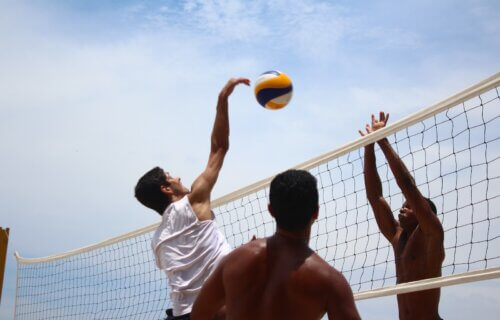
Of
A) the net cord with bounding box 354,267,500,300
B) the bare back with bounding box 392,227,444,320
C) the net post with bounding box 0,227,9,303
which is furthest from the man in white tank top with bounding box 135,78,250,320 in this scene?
the net post with bounding box 0,227,9,303

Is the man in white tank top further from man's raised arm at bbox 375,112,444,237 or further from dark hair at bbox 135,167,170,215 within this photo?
man's raised arm at bbox 375,112,444,237

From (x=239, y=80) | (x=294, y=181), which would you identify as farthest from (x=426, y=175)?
(x=294, y=181)

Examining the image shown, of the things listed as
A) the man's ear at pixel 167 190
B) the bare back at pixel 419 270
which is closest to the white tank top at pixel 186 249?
the man's ear at pixel 167 190

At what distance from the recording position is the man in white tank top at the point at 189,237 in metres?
4.35

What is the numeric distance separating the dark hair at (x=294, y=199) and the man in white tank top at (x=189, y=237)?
1.52 metres

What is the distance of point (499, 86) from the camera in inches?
214

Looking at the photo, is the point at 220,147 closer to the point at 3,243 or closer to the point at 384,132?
the point at 384,132

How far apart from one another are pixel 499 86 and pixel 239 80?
2133mm

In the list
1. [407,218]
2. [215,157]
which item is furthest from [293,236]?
[407,218]

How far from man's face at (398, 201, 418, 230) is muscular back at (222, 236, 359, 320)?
119 inches

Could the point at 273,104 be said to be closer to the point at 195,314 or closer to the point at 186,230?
the point at 186,230

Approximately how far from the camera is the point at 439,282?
5176 millimetres

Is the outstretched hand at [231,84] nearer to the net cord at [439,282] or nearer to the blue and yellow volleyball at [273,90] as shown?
the blue and yellow volleyball at [273,90]

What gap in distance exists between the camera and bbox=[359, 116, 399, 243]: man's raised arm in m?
6.12
